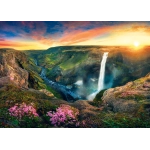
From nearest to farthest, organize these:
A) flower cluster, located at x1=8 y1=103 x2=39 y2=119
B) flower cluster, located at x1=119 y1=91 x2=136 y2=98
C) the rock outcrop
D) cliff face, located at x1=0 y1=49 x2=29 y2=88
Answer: flower cluster, located at x1=8 y1=103 x2=39 y2=119
the rock outcrop
flower cluster, located at x1=119 y1=91 x2=136 y2=98
cliff face, located at x1=0 y1=49 x2=29 y2=88

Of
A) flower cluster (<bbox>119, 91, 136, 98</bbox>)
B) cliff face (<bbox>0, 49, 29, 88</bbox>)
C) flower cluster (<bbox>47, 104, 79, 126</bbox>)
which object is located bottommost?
flower cluster (<bbox>47, 104, 79, 126</bbox>)

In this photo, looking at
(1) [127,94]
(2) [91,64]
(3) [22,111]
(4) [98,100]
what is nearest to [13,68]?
(3) [22,111]

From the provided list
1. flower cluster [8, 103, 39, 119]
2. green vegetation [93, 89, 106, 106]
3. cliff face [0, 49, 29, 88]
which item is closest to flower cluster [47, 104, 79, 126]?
flower cluster [8, 103, 39, 119]

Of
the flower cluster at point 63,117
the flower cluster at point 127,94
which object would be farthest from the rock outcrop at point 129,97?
the flower cluster at point 63,117

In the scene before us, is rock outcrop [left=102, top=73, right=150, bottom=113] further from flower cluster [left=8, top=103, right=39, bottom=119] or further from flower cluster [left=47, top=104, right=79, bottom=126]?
flower cluster [left=8, top=103, right=39, bottom=119]

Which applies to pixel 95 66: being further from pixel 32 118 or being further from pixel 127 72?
pixel 32 118

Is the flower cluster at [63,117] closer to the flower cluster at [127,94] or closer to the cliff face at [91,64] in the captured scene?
the cliff face at [91,64]
